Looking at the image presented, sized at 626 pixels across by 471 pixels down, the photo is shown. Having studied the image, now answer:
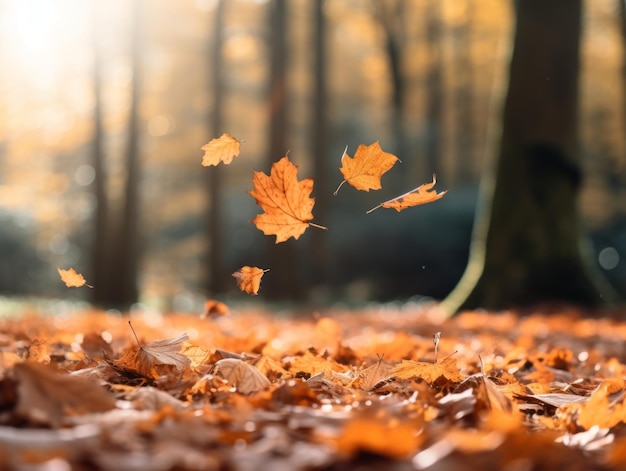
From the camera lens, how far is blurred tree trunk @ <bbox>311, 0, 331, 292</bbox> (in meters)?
Result: 13.8

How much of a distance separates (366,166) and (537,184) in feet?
19.0

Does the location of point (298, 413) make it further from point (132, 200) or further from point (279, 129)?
point (132, 200)

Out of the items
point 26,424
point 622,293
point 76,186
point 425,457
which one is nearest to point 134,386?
point 26,424

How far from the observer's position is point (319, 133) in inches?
563

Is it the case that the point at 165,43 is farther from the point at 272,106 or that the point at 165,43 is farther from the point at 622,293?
the point at 622,293

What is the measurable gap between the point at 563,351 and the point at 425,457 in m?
1.91

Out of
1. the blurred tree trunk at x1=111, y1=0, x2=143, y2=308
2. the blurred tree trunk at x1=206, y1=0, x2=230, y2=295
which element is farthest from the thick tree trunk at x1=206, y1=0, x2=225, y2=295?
the blurred tree trunk at x1=111, y1=0, x2=143, y2=308

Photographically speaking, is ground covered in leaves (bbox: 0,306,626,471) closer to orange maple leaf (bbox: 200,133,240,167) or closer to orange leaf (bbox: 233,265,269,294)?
orange leaf (bbox: 233,265,269,294)

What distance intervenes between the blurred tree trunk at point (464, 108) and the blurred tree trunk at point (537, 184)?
1725cm

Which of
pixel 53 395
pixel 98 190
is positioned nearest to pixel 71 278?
pixel 53 395

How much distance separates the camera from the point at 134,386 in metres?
2.08

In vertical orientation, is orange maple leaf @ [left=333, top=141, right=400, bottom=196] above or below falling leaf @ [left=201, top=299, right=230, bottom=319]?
above

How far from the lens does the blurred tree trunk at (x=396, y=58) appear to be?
70.9 feet

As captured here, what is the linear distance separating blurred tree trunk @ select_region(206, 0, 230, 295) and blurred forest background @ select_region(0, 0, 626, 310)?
0.04 meters
